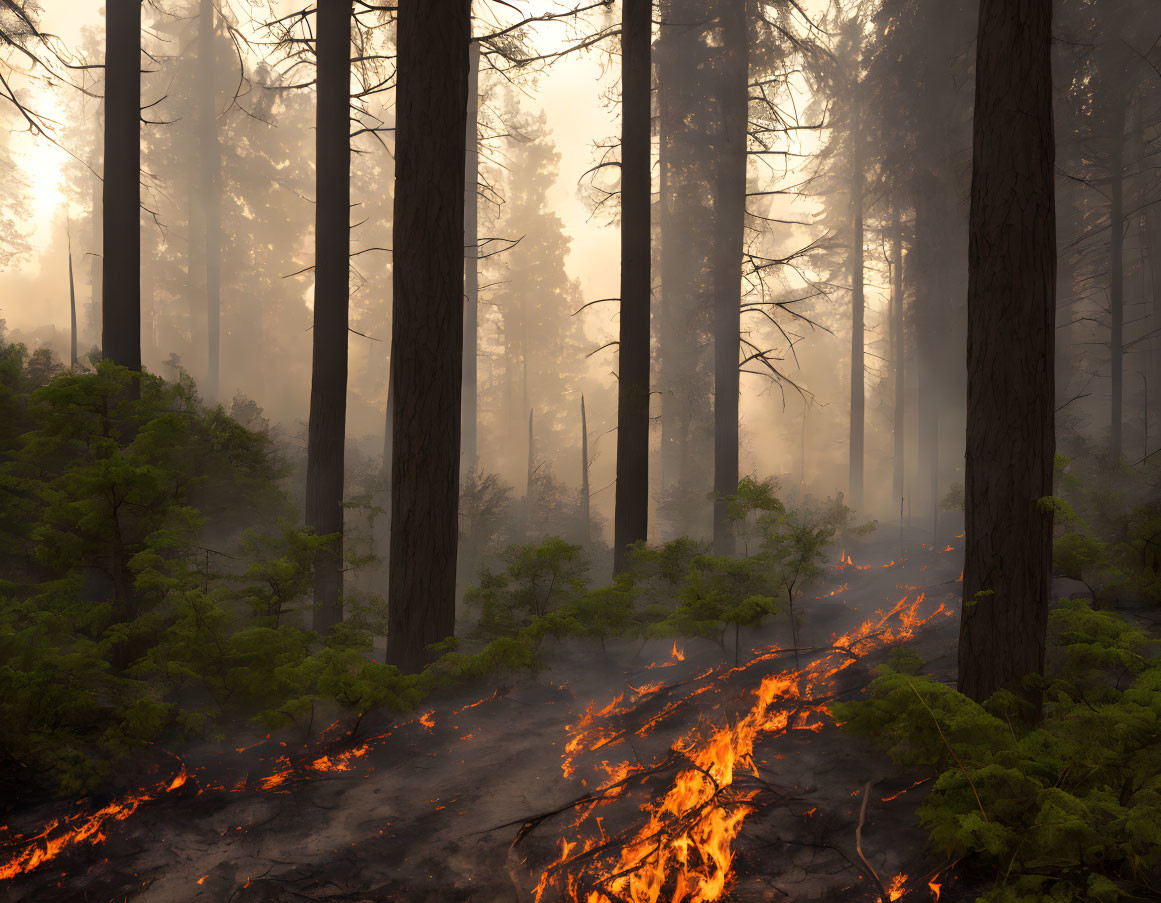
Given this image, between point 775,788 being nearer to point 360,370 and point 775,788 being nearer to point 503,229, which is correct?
point 503,229

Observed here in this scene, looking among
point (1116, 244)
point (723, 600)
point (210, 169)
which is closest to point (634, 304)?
point (723, 600)

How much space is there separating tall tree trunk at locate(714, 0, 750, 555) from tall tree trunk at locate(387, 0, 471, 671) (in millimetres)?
8107

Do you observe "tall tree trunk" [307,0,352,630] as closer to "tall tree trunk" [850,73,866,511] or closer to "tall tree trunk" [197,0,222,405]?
"tall tree trunk" [197,0,222,405]

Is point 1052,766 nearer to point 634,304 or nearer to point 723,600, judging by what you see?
point 723,600

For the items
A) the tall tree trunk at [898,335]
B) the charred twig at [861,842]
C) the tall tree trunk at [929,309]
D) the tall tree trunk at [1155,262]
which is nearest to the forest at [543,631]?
the charred twig at [861,842]

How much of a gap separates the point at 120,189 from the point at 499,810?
9.85 m

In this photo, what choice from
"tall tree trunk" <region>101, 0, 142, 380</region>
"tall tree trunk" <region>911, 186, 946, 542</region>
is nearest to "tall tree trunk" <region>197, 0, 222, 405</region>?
"tall tree trunk" <region>101, 0, 142, 380</region>

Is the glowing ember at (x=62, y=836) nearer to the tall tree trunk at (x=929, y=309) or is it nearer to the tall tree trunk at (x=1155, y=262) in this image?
the tall tree trunk at (x=929, y=309)

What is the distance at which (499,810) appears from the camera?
14.7 feet

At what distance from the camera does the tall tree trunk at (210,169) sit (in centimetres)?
2778

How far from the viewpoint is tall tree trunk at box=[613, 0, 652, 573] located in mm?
→ 10188

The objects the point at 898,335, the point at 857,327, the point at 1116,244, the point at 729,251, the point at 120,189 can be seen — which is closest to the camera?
the point at 120,189

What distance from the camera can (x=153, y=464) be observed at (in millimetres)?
6527

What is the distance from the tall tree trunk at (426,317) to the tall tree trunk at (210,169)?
24117 millimetres
